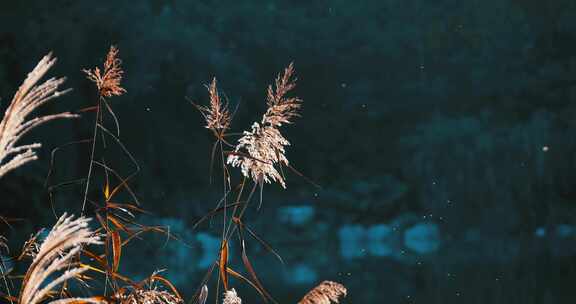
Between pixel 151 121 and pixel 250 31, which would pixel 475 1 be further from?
pixel 151 121

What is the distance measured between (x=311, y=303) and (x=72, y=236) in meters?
0.30

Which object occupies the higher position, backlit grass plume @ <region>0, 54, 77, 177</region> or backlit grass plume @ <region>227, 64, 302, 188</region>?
backlit grass plume @ <region>227, 64, 302, 188</region>

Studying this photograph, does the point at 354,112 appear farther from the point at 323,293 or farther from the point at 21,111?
the point at 21,111

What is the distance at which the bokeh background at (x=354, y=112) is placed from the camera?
1175 cm

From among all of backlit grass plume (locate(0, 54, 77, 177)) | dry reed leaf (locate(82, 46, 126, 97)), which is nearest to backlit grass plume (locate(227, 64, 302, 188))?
dry reed leaf (locate(82, 46, 126, 97))

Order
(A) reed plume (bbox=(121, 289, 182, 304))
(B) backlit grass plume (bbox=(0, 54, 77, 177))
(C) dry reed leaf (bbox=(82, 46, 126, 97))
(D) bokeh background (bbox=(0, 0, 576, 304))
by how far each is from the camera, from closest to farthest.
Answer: (B) backlit grass plume (bbox=(0, 54, 77, 177))
(A) reed plume (bbox=(121, 289, 182, 304))
(C) dry reed leaf (bbox=(82, 46, 126, 97))
(D) bokeh background (bbox=(0, 0, 576, 304))

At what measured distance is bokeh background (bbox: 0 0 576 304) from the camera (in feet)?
38.5

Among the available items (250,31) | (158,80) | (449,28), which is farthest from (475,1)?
(158,80)

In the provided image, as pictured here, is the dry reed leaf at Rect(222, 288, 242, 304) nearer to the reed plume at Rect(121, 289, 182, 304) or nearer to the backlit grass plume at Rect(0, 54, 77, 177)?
the reed plume at Rect(121, 289, 182, 304)

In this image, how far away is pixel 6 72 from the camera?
10.6m

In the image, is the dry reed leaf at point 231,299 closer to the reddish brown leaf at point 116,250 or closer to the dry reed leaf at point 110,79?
the reddish brown leaf at point 116,250

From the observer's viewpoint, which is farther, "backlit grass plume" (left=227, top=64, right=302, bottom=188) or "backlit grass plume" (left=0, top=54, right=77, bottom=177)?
"backlit grass plume" (left=227, top=64, right=302, bottom=188)

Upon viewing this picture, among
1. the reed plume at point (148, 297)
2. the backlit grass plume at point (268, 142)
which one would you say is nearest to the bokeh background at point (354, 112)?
the backlit grass plume at point (268, 142)

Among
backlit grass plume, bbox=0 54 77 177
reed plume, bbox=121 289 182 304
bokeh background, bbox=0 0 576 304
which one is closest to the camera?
backlit grass plume, bbox=0 54 77 177
